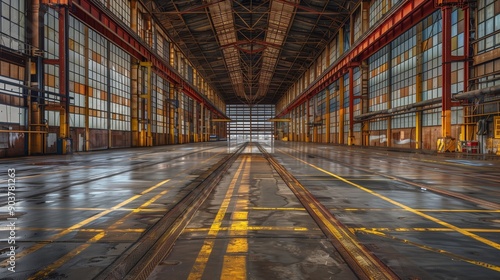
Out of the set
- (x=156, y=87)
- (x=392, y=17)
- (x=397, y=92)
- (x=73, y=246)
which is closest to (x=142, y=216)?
(x=73, y=246)

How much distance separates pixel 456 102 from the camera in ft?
83.8

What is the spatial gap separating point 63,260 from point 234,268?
1.91m

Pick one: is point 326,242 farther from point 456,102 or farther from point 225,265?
point 456,102

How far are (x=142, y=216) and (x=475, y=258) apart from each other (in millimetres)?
4948

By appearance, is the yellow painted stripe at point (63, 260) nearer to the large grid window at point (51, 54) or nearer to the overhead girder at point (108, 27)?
the large grid window at point (51, 54)

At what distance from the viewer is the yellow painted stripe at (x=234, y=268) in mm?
3500

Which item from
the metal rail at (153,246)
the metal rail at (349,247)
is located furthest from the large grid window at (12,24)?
the metal rail at (349,247)

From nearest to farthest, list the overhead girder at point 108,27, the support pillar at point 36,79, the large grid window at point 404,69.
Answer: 1. the support pillar at point 36,79
2. the overhead girder at point 108,27
3. the large grid window at point 404,69

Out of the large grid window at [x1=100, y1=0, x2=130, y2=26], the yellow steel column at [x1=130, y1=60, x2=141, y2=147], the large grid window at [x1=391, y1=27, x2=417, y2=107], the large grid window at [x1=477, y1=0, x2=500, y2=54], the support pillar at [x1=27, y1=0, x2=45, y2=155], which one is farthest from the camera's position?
the yellow steel column at [x1=130, y1=60, x2=141, y2=147]

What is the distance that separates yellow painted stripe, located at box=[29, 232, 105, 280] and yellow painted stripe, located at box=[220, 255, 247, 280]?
69.0 inches

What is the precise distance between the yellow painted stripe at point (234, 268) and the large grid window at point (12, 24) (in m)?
22.6

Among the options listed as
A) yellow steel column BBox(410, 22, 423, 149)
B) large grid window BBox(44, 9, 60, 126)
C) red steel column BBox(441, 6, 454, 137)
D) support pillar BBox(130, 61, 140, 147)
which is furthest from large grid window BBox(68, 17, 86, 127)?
yellow steel column BBox(410, 22, 423, 149)

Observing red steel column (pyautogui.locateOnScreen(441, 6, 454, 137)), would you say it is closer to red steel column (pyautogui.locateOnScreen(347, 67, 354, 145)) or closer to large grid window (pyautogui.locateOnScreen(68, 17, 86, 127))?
red steel column (pyautogui.locateOnScreen(347, 67, 354, 145))

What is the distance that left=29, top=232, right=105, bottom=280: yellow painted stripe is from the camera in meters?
3.52
